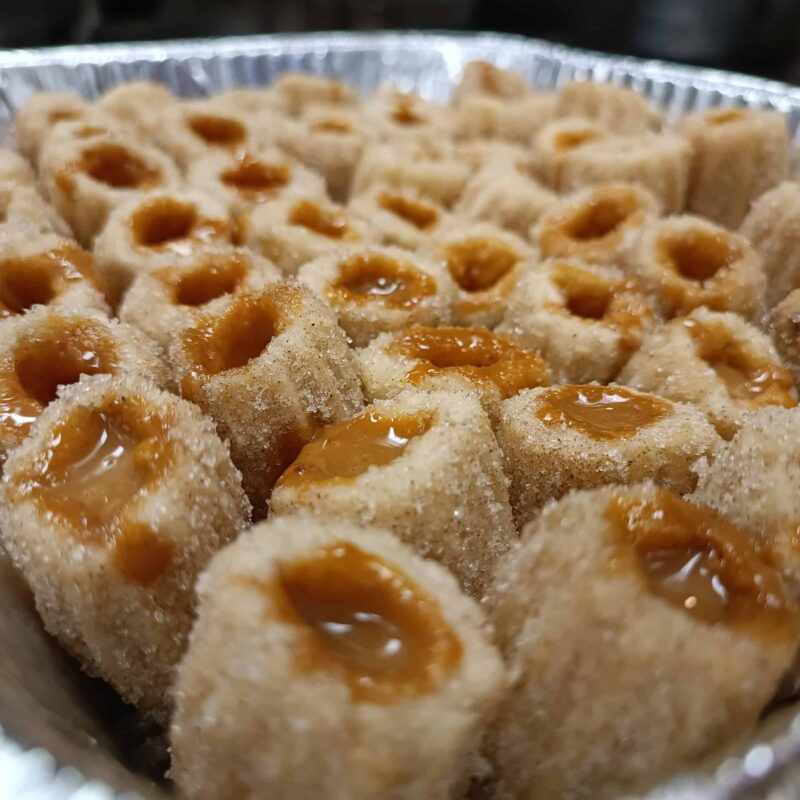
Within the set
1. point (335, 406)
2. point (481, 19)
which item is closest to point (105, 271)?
point (335, 406)

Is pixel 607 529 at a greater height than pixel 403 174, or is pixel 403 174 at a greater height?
pixel 607 529

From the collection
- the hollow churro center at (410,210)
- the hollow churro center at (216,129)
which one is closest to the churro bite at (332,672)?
the hollow churro center at (410,210)

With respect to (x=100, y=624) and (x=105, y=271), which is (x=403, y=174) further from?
(x=100, y=624)

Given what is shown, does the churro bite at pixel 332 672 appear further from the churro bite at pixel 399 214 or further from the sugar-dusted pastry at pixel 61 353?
the churro bite at pixel 399 214

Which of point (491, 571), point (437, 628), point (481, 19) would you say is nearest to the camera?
point (437, 628)

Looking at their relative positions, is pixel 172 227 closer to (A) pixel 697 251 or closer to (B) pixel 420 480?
(B) pixel 420 480

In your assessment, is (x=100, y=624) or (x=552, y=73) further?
(x=552, y=73)

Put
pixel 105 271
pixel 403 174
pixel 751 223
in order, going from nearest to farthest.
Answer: pixel 105 271, pixel 751 223, pixel 403 174

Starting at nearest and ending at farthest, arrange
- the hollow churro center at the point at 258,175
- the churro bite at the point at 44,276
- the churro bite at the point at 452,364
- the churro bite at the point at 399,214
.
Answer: the churro bite at the point at 452,364, the churro bite at the point at 44,276, the churro bite at the point at 399,214, the hollow churro center at the point at 258,175
